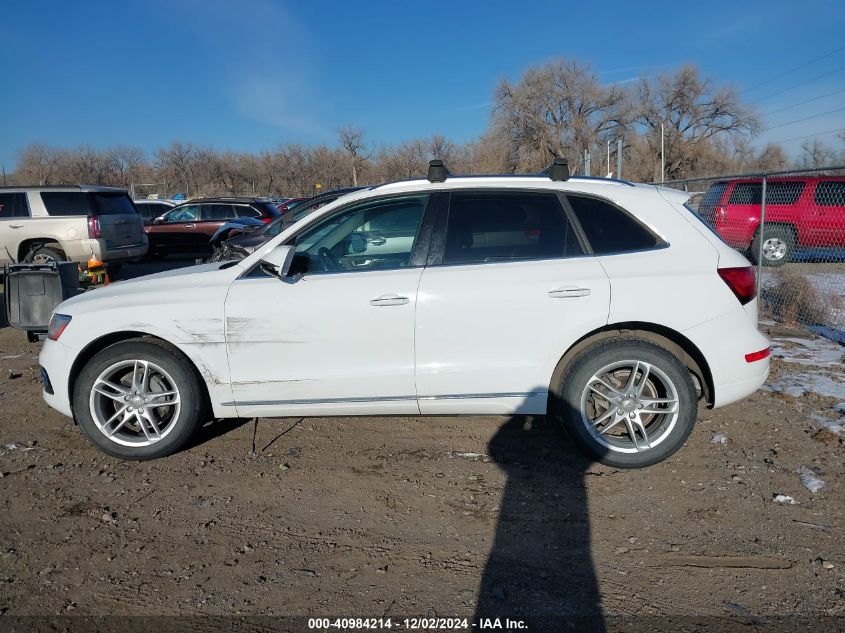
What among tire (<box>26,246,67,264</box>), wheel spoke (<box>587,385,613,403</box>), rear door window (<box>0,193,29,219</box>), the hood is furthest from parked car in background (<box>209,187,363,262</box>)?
wheel spoke (<box>587,385,613,403</box>)

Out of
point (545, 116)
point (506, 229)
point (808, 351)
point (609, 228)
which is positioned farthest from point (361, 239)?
point (545, 116)

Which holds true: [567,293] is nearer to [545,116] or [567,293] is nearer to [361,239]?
[361,239]

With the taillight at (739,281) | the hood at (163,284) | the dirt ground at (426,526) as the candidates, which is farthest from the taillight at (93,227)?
the taillight at (739,281)

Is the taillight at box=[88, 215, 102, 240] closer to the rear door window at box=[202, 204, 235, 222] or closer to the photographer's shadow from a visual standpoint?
the rear door window at box=[202, 204, 235, 222]

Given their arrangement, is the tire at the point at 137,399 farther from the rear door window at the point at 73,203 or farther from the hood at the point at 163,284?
the rear door window at the point at 73,203

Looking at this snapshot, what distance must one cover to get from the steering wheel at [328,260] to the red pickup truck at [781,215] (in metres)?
10.2

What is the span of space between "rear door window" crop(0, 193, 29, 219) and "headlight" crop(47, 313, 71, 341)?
9.16 m

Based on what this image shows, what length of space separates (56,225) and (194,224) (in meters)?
6.17

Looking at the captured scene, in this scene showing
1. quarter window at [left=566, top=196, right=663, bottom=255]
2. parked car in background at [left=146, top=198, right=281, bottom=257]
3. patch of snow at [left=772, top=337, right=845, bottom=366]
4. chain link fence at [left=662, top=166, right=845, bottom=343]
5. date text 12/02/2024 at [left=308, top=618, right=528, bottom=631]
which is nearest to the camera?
date text 12/02/2024 at [left=308, top=618, right=528, bottom=631]

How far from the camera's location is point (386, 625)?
8.44 feet

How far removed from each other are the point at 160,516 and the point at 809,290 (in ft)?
27.0

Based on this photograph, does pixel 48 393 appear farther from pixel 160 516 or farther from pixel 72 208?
pixel 72 208

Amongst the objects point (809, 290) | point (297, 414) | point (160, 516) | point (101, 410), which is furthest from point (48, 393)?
point (809, 290)

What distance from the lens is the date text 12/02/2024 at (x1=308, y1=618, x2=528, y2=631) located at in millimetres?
2559
